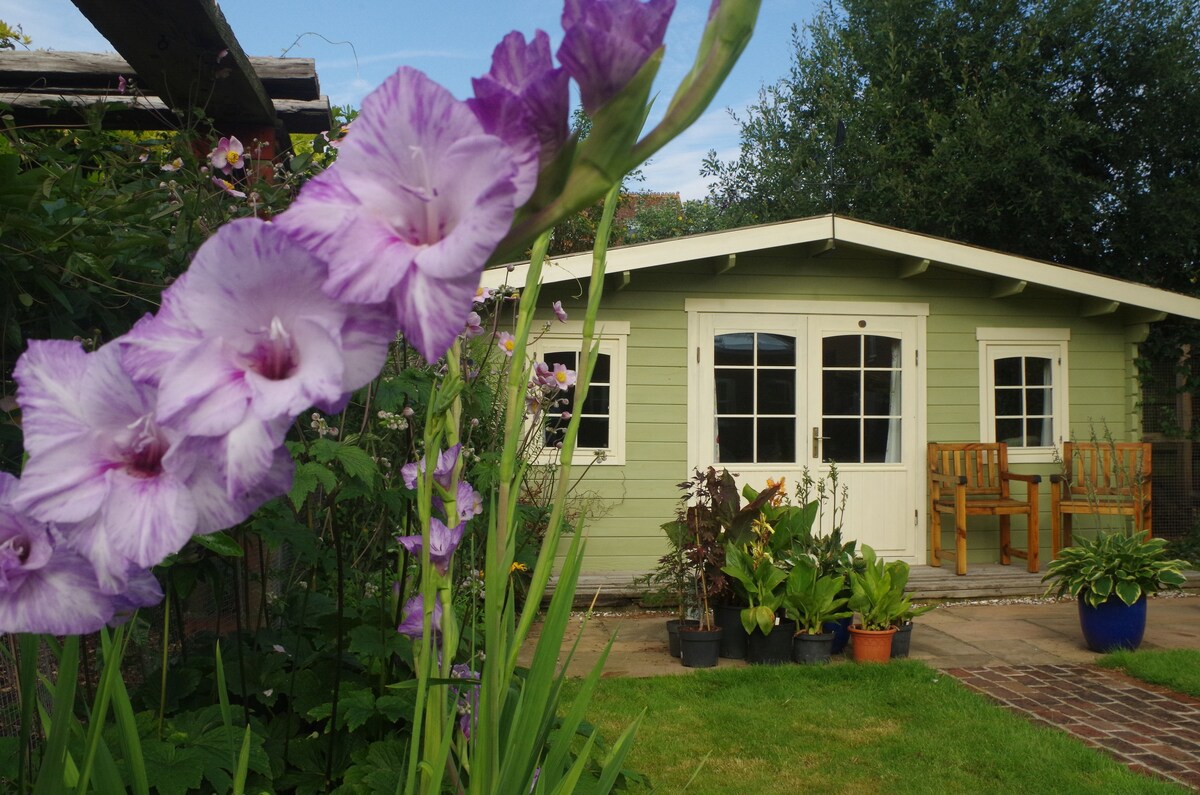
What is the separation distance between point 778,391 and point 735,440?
55 cm

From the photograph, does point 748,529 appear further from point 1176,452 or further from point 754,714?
point 1176,452

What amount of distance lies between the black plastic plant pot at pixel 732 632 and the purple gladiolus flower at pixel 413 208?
5.69m

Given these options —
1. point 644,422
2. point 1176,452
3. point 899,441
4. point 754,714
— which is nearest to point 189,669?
point 754,714

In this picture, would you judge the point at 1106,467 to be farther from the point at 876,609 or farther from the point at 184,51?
the point at 184,51

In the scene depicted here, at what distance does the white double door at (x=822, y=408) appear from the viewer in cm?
800

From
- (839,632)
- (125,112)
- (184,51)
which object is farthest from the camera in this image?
(839,632)

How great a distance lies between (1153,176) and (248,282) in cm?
1478

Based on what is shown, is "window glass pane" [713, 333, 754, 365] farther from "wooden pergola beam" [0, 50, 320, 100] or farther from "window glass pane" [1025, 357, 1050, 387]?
"wooden pergola beam" [0, 50, 320, 100]

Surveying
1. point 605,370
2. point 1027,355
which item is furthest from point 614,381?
point 1027,355

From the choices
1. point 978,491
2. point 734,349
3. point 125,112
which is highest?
point 125,112

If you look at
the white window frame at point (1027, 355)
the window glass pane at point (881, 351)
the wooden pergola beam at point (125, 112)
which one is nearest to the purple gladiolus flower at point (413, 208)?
the wooden pergola beam at point (125, 112)

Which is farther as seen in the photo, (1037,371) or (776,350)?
(1037,371)

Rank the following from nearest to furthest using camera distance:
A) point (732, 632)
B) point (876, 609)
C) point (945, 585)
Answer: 1. point (876, 609)
2. point (732, 632)
3. point (945, 585)

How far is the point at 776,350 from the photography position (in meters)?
8.11
